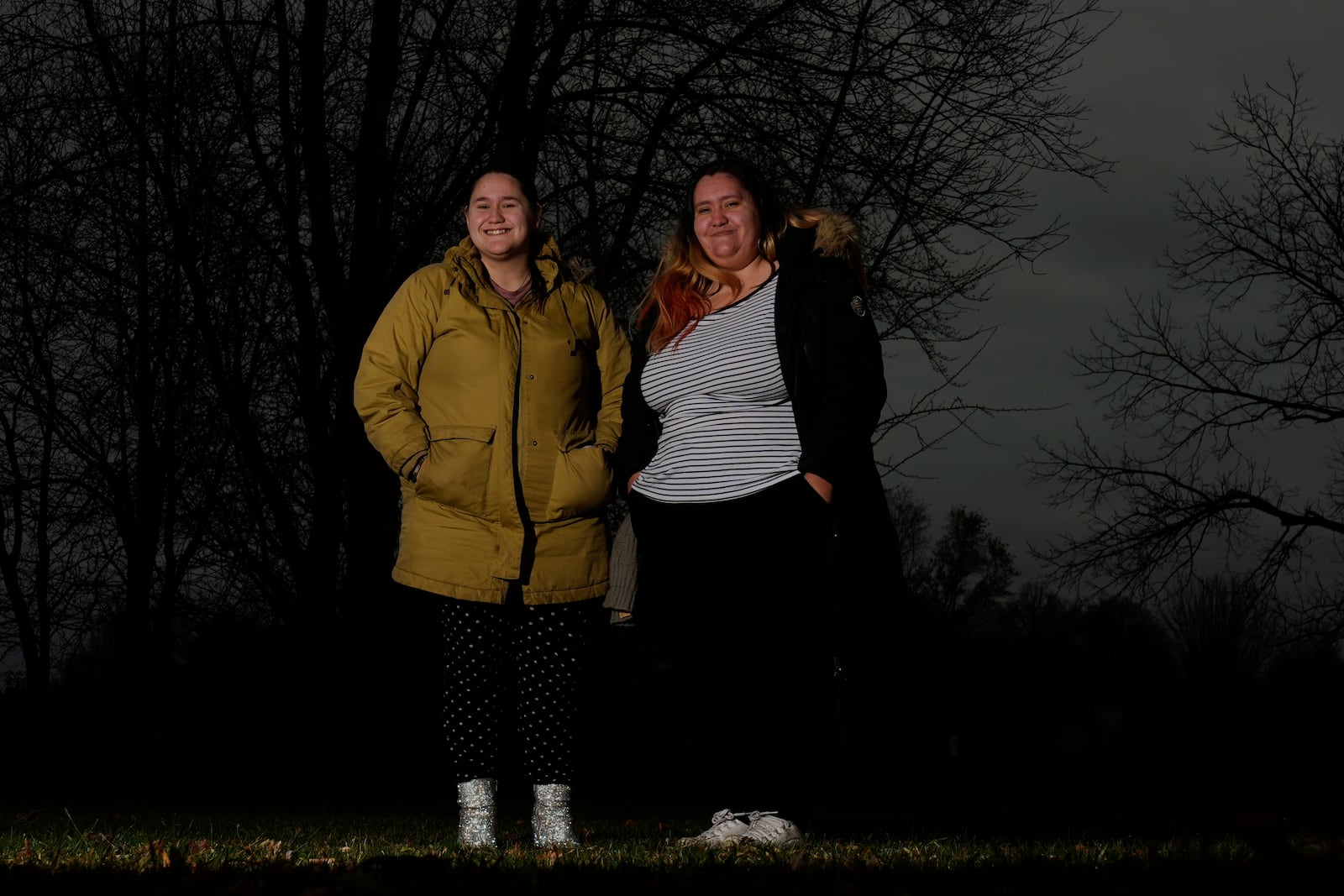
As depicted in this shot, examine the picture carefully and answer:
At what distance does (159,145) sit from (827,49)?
522 centimetres

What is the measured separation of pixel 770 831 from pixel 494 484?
1.44m

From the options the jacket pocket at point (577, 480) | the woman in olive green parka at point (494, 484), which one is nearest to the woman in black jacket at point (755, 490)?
the jacket pocket at point (577, 480)

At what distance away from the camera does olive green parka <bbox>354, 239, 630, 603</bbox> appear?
4.39 metres

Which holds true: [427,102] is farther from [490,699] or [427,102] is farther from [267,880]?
[267,880]

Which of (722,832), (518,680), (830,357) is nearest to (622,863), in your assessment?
(722,832)

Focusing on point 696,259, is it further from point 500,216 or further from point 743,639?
point 743,639

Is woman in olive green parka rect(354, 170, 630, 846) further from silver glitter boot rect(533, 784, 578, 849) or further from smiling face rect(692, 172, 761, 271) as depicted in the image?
smiling face rect(692, 172, 761, 271)

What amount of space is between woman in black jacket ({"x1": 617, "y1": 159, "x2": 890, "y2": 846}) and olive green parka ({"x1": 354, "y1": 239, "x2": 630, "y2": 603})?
22 cm

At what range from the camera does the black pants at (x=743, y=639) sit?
4.27 meters

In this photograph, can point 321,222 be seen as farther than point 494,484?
Yes

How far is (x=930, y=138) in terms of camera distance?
32.0ft

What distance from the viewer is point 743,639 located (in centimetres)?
440

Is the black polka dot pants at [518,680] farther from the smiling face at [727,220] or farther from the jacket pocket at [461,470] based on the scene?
the smiling face at [727,220]

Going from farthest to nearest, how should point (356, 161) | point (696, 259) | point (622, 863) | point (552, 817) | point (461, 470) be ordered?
point (356, 161), point (696, 259), point (552, 817), point (461, 470), point (622, 863)
